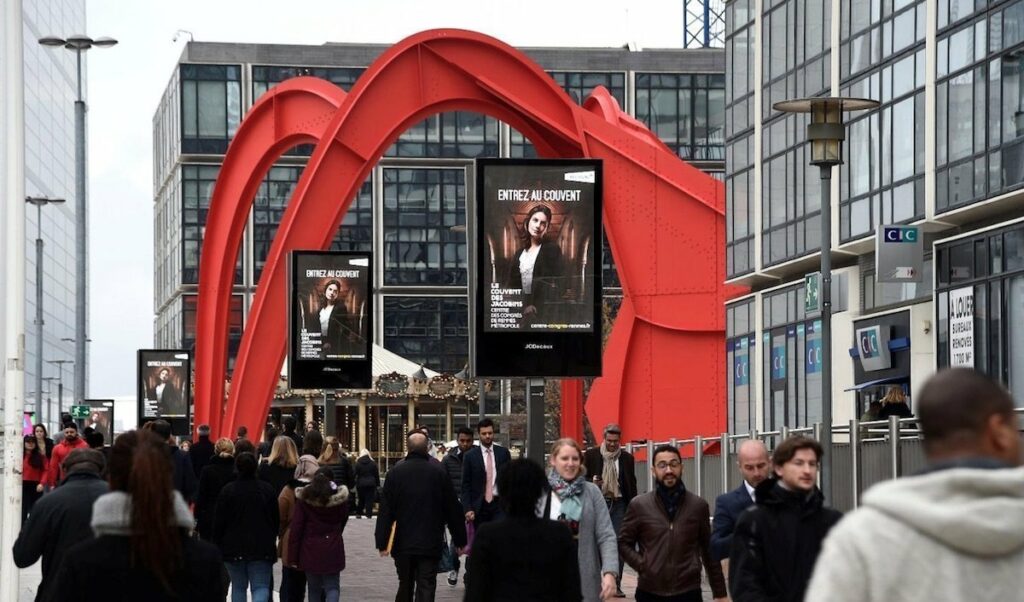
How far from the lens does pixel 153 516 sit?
621cm

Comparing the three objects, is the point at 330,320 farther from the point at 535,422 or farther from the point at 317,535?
the point at 317,535

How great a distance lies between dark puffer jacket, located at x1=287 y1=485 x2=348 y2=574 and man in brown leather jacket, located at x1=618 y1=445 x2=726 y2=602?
4567 millimetres

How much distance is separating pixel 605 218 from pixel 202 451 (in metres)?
12.0

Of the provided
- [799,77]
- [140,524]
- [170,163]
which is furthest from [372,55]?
[140,524]

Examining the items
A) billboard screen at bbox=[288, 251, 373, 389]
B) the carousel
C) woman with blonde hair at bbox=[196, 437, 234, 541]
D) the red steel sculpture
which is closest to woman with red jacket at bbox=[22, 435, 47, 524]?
billboard screen at bbox=[288, 251, 373, 389]

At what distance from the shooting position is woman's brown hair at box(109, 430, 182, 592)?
6.21m

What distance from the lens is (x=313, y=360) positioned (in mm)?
29812

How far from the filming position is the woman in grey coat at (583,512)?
11.9 metres

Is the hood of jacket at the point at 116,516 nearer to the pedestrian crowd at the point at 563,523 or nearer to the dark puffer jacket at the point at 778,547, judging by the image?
the pedestrian crowd at the point at 563,523

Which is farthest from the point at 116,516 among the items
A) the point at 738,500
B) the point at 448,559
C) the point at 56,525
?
the point at 448,559

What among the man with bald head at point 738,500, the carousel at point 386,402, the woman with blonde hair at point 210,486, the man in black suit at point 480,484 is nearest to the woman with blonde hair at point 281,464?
the woman with blonde hair at point 210,486

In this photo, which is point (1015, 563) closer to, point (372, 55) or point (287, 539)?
point (287, 539)

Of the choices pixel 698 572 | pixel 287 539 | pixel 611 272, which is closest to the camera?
pixel 698 572

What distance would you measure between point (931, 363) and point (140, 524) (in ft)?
108
